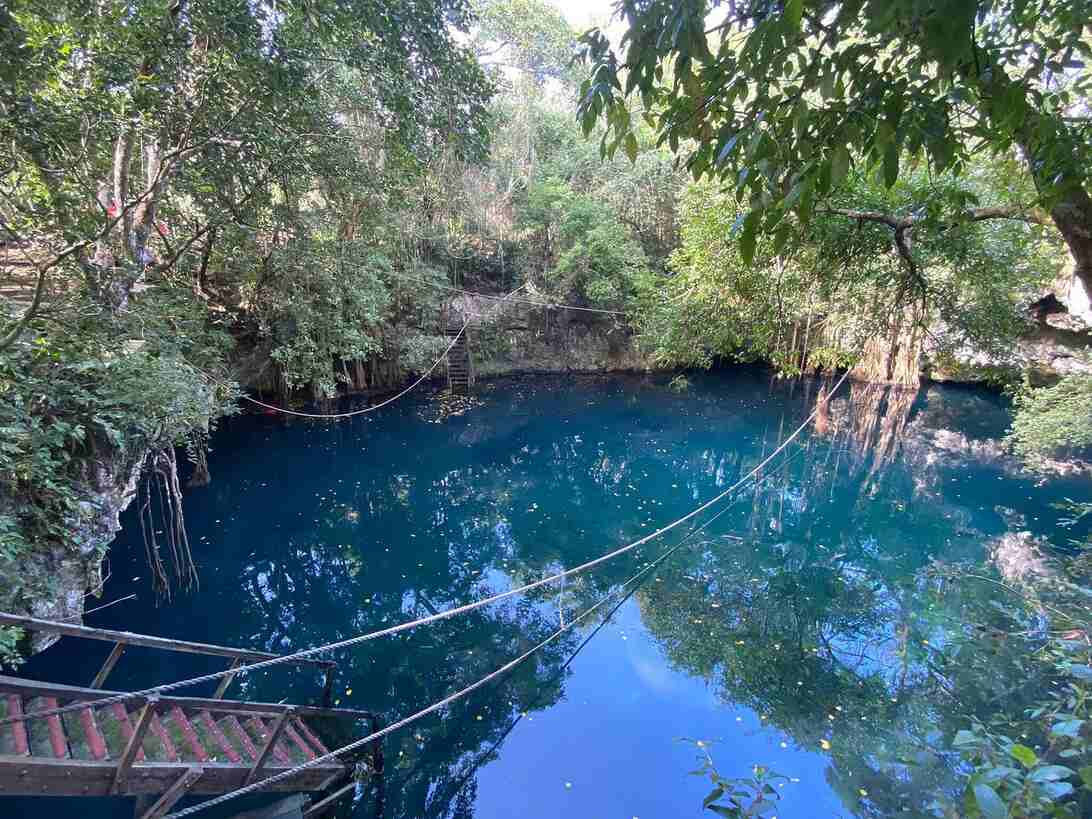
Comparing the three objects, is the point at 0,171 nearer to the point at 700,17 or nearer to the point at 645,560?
the point at 700,17

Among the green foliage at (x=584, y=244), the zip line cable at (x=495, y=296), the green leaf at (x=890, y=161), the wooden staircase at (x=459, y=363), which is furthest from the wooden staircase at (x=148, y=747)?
the green foliage at (x=584, y=244)

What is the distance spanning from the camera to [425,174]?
5418 mm

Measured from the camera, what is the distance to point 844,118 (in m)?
1.01

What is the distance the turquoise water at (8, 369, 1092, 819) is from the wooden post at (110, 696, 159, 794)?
102cm

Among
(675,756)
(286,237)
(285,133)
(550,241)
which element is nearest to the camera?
(675,756)

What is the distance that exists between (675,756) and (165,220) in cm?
769

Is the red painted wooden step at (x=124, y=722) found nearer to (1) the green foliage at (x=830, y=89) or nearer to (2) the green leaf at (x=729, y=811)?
(2) the green leaf at (x=729, y=811)

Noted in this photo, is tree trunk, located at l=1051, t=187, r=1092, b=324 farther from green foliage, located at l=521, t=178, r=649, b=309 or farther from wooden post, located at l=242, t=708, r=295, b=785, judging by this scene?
green foliage, located at l=521, t=178, r=649, b=309

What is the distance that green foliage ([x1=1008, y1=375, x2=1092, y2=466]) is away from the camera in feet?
19.0

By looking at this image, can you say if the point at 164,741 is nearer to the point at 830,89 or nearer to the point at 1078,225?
the point at 830,89

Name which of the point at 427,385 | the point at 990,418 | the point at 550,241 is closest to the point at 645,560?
the point at 427,385

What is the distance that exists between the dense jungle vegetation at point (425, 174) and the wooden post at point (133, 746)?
4.65 feet

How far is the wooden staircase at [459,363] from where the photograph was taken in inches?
505

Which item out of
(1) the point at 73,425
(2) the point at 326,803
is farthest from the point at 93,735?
(1) the point at 73,425
